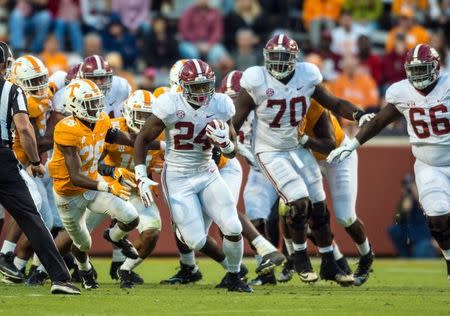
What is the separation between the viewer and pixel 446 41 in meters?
18.0

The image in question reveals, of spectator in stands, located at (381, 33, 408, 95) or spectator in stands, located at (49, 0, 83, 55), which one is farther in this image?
spectator in stands, located at (49, 0, 83, 55)

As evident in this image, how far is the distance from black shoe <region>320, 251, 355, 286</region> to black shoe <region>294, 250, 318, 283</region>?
0.73ft

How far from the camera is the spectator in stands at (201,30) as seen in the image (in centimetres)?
1761

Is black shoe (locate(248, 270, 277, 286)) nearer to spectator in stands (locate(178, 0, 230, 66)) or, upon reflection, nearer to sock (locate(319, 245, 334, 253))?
sock (locate(319, 245, 334, 253))

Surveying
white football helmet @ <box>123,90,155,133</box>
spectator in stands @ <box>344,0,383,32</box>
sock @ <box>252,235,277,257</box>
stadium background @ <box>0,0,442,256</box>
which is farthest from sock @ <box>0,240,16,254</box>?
spectator in stands @ <box>344,0,383,32</box>

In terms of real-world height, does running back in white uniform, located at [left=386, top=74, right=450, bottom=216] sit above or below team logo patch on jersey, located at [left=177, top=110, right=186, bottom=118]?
below

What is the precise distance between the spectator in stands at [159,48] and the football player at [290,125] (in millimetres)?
6456

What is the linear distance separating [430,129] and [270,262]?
5.66ft

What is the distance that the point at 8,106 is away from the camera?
958 cm

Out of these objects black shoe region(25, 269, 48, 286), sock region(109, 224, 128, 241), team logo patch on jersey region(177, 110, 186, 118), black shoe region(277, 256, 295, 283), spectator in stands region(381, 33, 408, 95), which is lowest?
black shoe region(277, 256, 295, 283)

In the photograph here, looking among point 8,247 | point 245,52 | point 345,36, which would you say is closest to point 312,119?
point 8,247

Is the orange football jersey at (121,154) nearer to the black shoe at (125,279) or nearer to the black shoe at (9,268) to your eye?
the black shoe at (125,279)

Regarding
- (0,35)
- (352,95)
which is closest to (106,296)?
(352,95)

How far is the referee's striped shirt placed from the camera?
956cm
